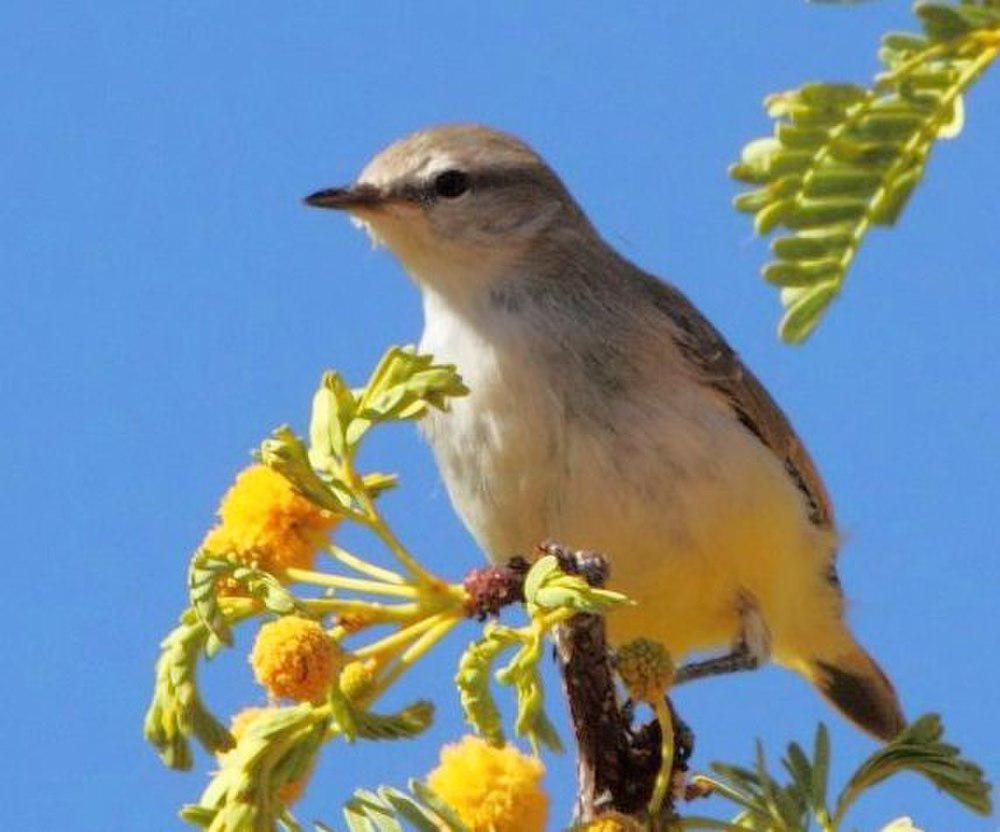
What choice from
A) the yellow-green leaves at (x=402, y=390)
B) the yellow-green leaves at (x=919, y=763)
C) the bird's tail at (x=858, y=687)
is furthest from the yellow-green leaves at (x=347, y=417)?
the bird's tail at (x=858, y=687)

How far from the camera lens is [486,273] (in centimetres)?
595

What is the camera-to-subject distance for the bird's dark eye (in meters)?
6.11

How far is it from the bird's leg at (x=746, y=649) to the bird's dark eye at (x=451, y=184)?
5.46ft

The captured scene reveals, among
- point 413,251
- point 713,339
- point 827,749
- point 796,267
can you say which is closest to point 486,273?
point 413,251

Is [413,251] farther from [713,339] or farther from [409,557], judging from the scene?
[409,557]

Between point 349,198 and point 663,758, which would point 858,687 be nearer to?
point 349,198

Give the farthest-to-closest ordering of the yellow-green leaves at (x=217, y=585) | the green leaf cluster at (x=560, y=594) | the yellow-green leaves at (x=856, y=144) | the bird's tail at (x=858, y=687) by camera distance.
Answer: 1. the bird's tail at (x=858, y=687)
2. the yellow-green leaves at (x=217, y=585)
3. the green leaf cluster at (x=560, y=594)
4. the yellow-green leaves at (x=856, y=144)

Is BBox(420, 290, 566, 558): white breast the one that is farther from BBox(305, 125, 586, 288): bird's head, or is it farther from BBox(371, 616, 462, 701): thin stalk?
BBox(371, 616, 462, 701): thin stalk

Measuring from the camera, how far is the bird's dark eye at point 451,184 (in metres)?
6.11

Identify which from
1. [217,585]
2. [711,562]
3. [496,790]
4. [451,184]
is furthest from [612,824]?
[451,184]

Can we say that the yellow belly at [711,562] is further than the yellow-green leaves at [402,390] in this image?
Yes

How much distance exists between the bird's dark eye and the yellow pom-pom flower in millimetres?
3485

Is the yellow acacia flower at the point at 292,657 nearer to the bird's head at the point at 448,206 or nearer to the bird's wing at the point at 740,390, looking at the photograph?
the bird's head at the point at 448,206

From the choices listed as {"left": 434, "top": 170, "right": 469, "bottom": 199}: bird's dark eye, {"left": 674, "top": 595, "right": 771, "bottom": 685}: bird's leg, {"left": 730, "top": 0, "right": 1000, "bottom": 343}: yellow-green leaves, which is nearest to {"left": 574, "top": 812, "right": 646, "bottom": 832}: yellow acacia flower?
{"left": 730, "top": 0, "right": 1000, "bottom": 343}: yellow-green leaves
